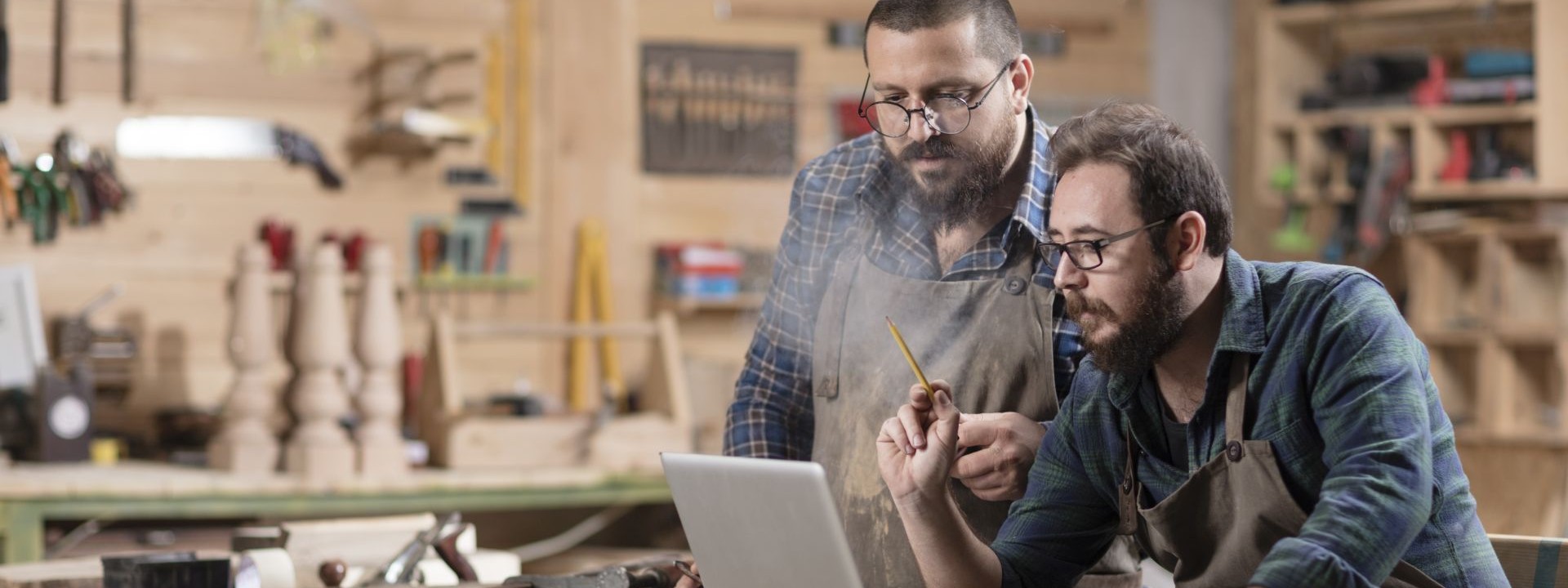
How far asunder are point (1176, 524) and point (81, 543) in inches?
121

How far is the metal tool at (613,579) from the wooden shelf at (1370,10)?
4.02 m

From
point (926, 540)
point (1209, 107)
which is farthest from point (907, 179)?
point (1209, 107)

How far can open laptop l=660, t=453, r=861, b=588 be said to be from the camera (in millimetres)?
1591

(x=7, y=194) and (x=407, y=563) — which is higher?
(x=7, y=194)

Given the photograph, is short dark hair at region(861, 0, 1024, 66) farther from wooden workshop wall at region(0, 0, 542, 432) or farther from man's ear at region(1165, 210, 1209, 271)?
wooden workshop wall at region(0, 0, 542, 432)

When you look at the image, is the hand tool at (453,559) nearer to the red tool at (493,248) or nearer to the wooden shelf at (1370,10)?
the red tool at (493,248)

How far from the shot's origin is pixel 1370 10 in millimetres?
5422

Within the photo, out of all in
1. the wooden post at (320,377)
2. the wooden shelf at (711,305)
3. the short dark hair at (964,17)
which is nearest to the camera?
the short dark hair at (964,17)

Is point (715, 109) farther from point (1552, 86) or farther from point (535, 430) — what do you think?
point (1552, 86)

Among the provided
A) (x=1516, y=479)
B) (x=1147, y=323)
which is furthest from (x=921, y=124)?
(x=1516, y=479)

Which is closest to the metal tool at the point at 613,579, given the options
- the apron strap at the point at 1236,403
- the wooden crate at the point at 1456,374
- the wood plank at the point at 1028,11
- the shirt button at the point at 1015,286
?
the shirt button at the point at 1015,286

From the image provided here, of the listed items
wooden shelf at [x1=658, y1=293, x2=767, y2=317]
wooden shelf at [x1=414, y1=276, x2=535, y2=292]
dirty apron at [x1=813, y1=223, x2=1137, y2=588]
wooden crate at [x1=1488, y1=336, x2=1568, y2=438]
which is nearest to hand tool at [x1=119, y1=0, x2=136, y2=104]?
wooden shelf at [x1=414, y1=276, x2=535, y2=292]

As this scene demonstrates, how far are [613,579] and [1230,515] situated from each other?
2.92 feet

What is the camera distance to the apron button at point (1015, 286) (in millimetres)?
2230
